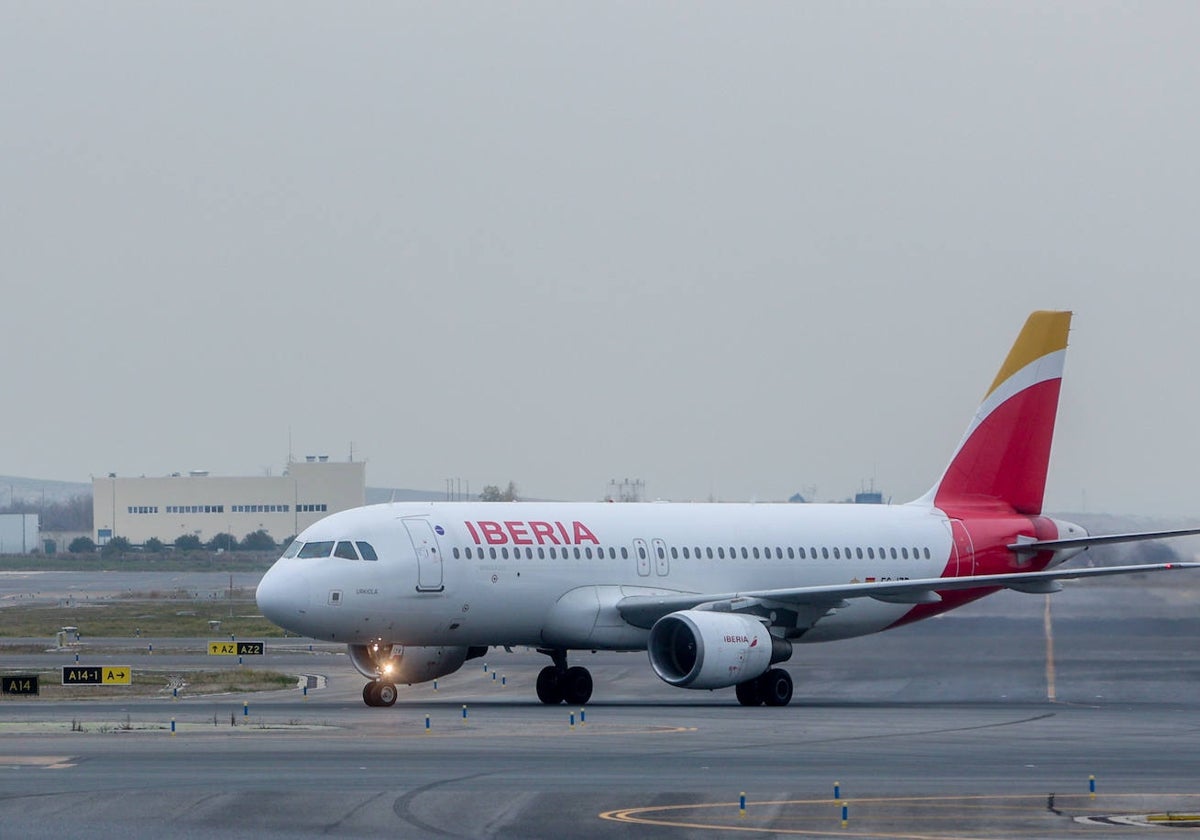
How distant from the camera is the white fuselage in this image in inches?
1438

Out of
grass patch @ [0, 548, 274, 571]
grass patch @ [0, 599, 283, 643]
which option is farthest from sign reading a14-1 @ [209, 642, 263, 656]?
grass patch @ [0, 548, 274, 571]

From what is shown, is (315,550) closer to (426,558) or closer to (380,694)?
(426,558)

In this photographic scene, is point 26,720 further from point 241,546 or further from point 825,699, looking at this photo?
point 241,546

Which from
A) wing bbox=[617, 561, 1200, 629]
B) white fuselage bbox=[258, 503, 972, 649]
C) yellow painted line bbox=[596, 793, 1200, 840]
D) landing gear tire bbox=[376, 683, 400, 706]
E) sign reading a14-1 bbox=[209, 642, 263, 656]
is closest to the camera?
yellow painted line bbox=[596, 793, 1200, 840]

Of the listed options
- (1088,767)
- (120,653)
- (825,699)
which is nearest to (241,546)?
(120,653)

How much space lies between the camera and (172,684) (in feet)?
143

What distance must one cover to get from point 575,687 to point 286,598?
23.2ft

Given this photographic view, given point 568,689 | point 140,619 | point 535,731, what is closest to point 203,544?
point 140,619

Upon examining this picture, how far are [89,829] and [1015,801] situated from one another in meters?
10.6

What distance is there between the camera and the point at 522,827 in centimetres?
1961

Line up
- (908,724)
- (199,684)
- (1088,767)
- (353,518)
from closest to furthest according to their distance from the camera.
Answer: (1088,767), (908,724), (353,518), (199,684)

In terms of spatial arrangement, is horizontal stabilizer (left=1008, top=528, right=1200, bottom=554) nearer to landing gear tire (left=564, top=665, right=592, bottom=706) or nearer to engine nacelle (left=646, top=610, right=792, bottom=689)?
engine nacelle (left=646, top=610, right=792, bottom=689)

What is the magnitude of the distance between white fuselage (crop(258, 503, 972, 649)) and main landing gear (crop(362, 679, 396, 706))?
3.12 ft

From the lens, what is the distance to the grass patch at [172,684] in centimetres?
4144
